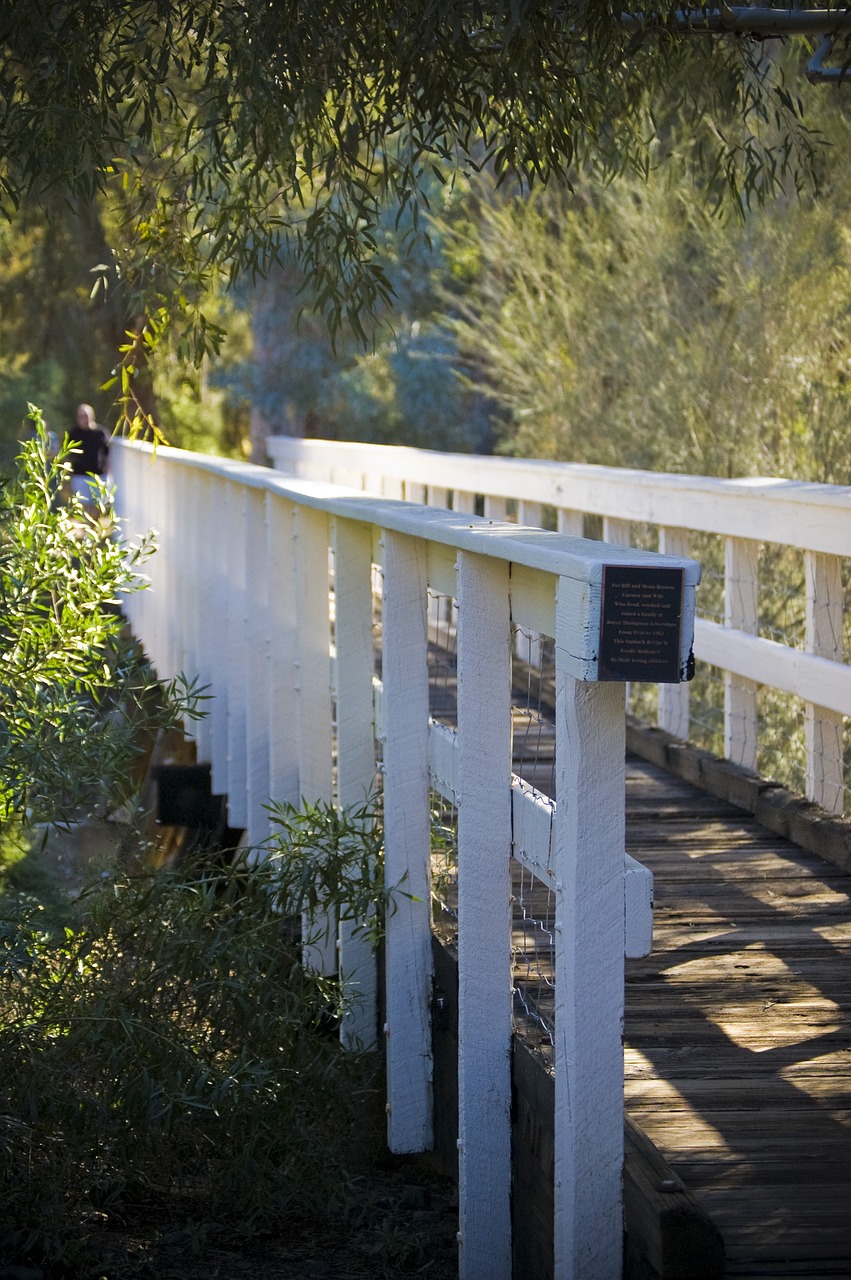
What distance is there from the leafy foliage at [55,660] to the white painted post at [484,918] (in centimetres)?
214

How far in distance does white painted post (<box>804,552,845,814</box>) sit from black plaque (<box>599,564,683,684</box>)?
343cm

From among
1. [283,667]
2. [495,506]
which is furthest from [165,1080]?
[495,506]

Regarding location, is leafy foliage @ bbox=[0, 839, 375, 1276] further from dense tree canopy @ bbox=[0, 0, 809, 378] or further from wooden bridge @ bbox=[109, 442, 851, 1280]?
dense tree canopy @ bbox=[0, 0, 809, 378]

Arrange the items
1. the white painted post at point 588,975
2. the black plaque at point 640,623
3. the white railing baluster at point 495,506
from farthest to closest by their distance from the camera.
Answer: the white railing baluster at point 495,506, the white painted post at point 588,975, the black plaque at point 640,623

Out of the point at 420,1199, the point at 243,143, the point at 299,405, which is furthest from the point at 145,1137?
the point at 299,405

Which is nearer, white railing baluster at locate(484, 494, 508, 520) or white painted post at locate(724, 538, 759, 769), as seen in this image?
white painted post at locate(724, 538, 759, 769)

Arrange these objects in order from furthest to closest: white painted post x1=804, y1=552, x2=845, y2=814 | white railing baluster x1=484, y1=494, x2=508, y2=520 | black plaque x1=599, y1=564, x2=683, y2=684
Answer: white railing baluster x1=484, y1=494, x2=508, y2=520, white painted post x1=804, y1=552, x2=845, y2=814, black plaque x1=599, y1=564, x2=683, y2=684

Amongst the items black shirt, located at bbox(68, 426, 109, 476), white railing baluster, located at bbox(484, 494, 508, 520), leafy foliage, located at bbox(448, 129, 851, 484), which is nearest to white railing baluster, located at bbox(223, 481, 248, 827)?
white railing baluster, located at bbox(484, 494, 508, 520)

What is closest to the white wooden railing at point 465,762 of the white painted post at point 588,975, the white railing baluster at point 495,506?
the white painted post at point 588,975

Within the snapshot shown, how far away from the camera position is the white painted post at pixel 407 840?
14.2ft

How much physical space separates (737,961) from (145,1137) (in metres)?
1.56

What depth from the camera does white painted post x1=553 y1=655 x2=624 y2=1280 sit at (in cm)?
289

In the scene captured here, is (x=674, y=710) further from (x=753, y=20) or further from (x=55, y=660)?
(x=753, y=20)

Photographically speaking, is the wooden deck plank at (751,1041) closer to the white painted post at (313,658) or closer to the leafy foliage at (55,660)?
the white painted post at (313,658)
